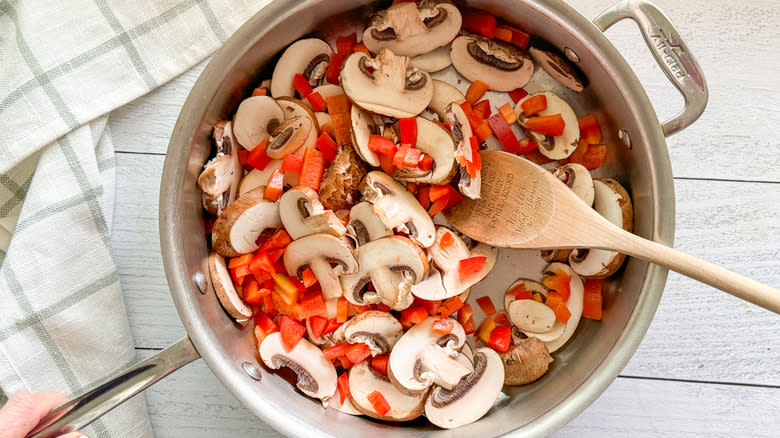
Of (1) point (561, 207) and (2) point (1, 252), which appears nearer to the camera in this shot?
(1) point (561, 207)

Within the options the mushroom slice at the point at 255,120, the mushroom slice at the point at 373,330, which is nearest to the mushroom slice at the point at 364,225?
the mushroom slice at the point at 373,330

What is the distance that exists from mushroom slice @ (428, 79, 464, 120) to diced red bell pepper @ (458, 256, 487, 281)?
1.24 ft

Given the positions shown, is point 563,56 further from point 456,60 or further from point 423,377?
point 423,377

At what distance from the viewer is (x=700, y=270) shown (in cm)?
123

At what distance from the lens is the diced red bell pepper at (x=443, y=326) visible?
5.07 ft

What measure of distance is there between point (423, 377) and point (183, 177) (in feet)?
2.49

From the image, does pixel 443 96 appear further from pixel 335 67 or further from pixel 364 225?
pixel 364 225

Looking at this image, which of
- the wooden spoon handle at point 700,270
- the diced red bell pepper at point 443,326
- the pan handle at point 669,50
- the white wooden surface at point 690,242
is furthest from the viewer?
the white wooden surface at point 690,242

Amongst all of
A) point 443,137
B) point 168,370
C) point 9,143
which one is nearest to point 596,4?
point 443,137

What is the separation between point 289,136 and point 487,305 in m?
0.70

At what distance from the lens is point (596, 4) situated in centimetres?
167

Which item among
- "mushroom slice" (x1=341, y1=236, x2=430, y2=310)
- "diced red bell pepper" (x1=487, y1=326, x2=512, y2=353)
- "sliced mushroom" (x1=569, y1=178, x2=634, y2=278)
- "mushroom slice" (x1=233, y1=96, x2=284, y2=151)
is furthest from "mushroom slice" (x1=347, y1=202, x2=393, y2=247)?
"sliced mushroom" (x1=569, y1=178, x2=634, y2=278)

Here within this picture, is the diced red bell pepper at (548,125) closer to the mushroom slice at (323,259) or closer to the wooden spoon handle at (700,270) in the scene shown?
the wooden spoon handle at (700,270)

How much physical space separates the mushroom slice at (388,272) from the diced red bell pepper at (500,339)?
0.88 ft
